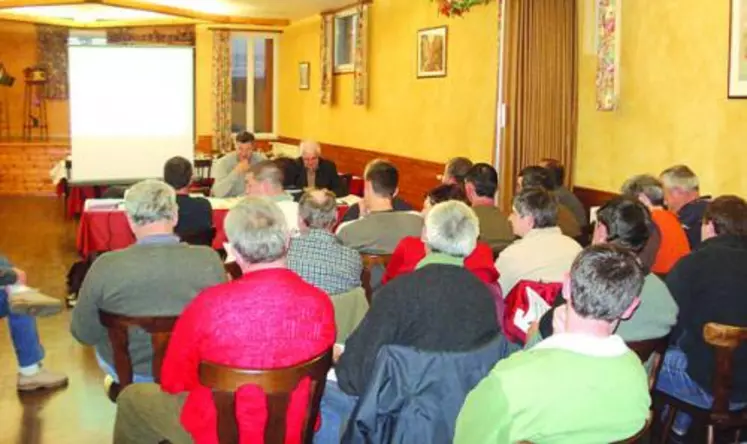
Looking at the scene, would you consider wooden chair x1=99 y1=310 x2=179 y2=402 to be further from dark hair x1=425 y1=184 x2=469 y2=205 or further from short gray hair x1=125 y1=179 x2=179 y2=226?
dark hair x1=425 y1=184 x2=469 y2=205

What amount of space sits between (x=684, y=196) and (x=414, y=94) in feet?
17.8

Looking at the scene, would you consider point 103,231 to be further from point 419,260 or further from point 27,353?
point 419,260

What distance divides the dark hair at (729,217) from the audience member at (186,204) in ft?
10.0

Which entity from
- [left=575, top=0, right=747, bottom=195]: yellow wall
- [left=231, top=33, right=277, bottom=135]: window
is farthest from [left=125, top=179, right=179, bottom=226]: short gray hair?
[left=231, top=33, right=277, bottom=135]: window

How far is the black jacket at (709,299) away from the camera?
3.43 m

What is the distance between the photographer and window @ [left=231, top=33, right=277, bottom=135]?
16609 millimetres

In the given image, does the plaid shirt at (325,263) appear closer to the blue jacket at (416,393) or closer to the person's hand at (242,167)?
the blue jacket at (416,393)

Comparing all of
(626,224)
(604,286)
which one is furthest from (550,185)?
(604,286)

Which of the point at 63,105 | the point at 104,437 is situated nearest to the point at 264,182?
the point at 104,437

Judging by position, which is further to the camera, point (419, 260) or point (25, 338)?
point (25, 338)

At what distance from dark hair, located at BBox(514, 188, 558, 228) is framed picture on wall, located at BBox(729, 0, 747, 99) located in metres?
1.89

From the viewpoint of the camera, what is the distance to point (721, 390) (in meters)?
3.32

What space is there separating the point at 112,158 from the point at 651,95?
5338 mm

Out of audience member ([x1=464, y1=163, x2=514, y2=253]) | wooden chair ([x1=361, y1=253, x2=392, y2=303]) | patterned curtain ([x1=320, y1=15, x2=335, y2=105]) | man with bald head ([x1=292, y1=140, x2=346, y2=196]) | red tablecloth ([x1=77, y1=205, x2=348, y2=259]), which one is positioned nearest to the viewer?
wooden chair ([x1=361, y1=253, x2=392, y2=303])
